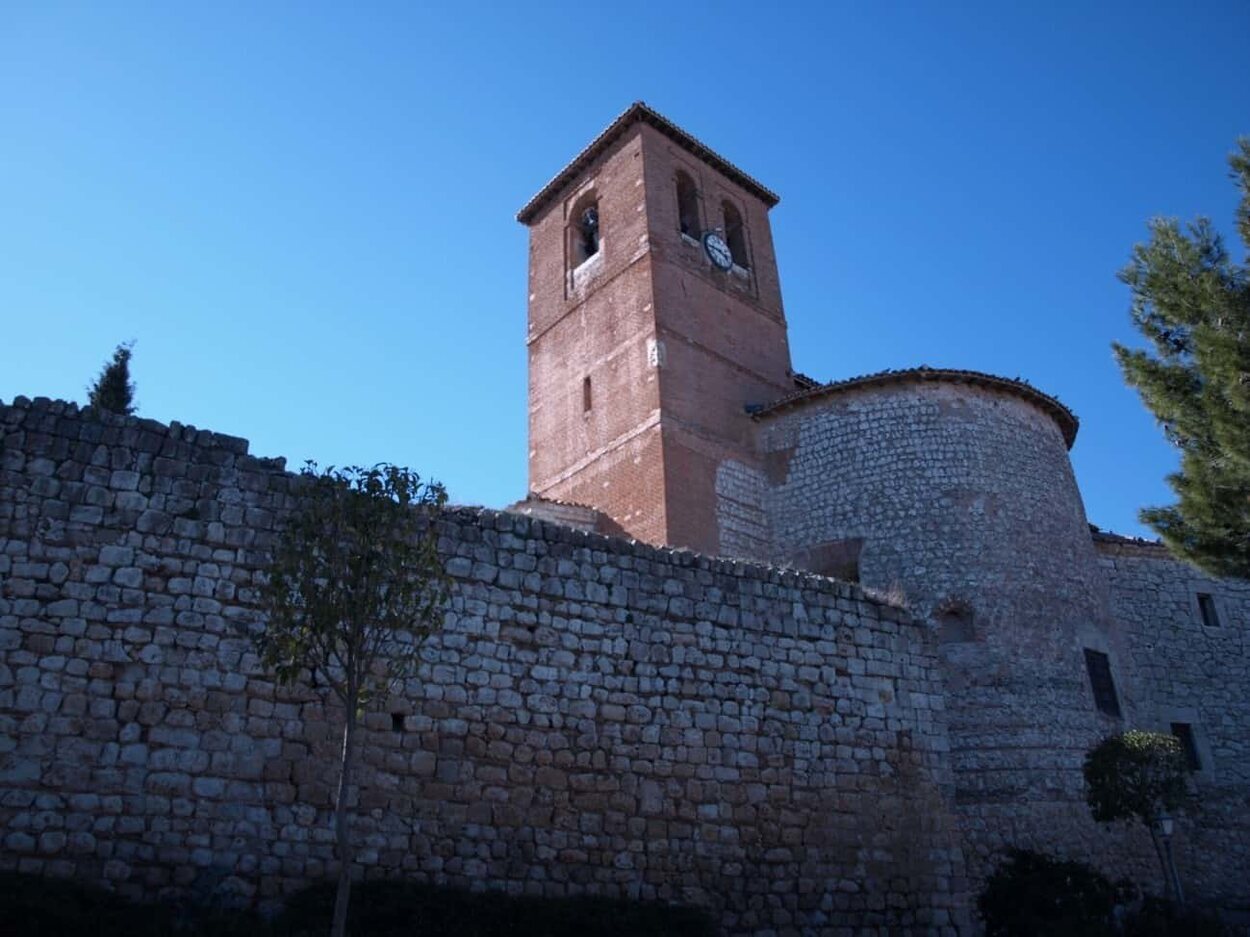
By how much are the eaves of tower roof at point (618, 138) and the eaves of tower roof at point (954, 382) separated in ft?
25.7

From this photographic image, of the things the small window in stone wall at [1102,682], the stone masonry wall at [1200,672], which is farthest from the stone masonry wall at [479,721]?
the stone masonry wall at [1200,672]

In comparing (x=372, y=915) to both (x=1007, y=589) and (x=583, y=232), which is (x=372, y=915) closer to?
(x=1007, y=589)

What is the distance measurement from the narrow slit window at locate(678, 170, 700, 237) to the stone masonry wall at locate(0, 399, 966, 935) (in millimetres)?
13553

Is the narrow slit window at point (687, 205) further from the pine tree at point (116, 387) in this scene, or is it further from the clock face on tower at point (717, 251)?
the pine tree at point (116, 387)

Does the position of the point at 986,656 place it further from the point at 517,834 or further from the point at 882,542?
the point at 517,834

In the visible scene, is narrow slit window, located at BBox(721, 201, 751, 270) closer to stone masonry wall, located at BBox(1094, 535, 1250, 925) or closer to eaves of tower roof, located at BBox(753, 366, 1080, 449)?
eaves of tower roof, located at BBox(753, 366, 1080, 449)

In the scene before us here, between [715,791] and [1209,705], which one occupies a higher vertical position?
[1209,705]

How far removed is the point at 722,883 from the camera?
9.25m

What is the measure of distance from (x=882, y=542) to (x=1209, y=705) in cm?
732

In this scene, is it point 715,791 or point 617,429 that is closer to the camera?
point 715,791

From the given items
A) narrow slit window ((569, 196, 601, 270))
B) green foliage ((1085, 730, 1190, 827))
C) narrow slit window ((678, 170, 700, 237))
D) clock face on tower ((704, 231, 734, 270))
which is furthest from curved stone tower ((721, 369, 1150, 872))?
narrow slit window ((569, 196, 601, 270))

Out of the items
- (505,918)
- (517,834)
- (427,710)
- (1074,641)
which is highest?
(1074,641)

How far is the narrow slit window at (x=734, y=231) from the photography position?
23922 millimetres

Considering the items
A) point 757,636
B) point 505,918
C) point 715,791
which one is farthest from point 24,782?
point 757,636
